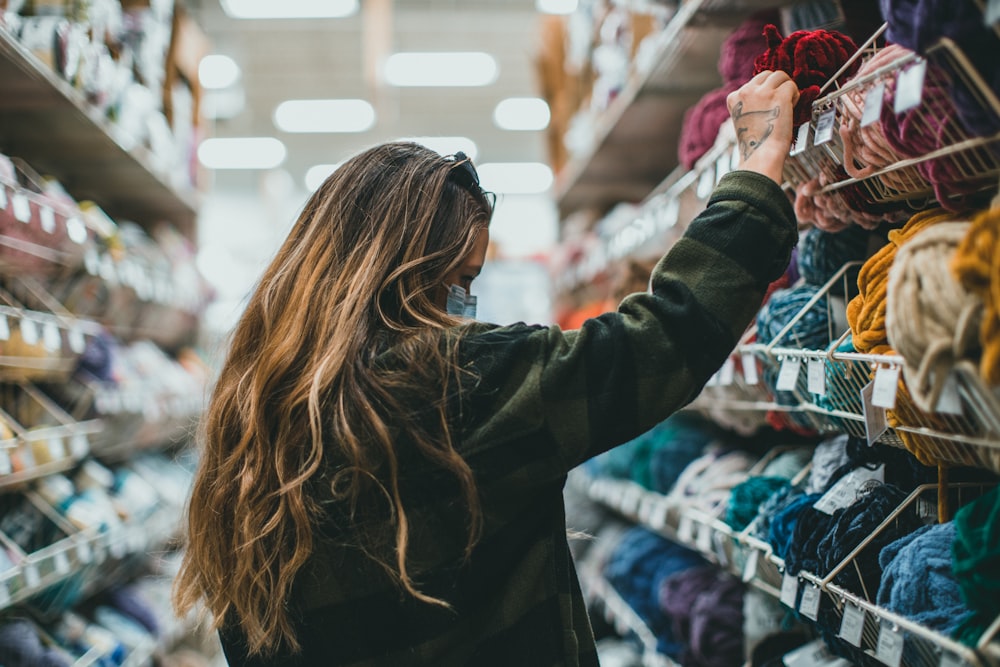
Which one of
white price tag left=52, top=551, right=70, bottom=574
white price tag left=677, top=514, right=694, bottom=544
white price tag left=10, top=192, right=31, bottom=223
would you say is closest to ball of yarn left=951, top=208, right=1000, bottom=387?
white price tag left=677, top=514, right=694, bottom=544

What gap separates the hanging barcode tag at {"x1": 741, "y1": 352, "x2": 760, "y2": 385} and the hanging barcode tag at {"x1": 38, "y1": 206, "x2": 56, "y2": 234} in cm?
132

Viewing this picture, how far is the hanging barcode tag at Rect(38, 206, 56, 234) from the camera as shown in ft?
5.30

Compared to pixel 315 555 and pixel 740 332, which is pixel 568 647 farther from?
pixel 740 332

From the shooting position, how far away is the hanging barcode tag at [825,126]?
3.12ft

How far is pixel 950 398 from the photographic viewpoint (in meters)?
0.74

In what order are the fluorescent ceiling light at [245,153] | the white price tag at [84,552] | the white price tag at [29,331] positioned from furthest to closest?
1. the fluorescent ceiling light at [245,153]
2. the white price tag at [84,552]
3. the white price tag at [29,331]

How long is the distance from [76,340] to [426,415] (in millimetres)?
1260

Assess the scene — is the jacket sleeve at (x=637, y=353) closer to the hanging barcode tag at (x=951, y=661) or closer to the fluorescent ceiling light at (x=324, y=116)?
the hanging barcode tag at (x=951, y=661)

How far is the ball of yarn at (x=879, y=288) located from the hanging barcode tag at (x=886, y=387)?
38mm

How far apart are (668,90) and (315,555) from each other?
1416 mm

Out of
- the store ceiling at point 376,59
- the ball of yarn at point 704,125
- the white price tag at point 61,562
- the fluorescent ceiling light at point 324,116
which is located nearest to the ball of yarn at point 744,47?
the ball of yarn at point 704,125

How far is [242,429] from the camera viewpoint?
105cm

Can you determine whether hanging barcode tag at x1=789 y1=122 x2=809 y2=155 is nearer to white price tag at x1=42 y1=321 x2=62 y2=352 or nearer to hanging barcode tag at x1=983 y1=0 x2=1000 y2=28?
hanging barcode tag at x1=983 y1=0 x2=1000 y2=28

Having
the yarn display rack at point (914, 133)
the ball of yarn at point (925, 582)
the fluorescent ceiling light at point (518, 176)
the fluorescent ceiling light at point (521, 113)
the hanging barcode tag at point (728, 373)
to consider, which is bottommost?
the ball of yarn at point (925, 582)
